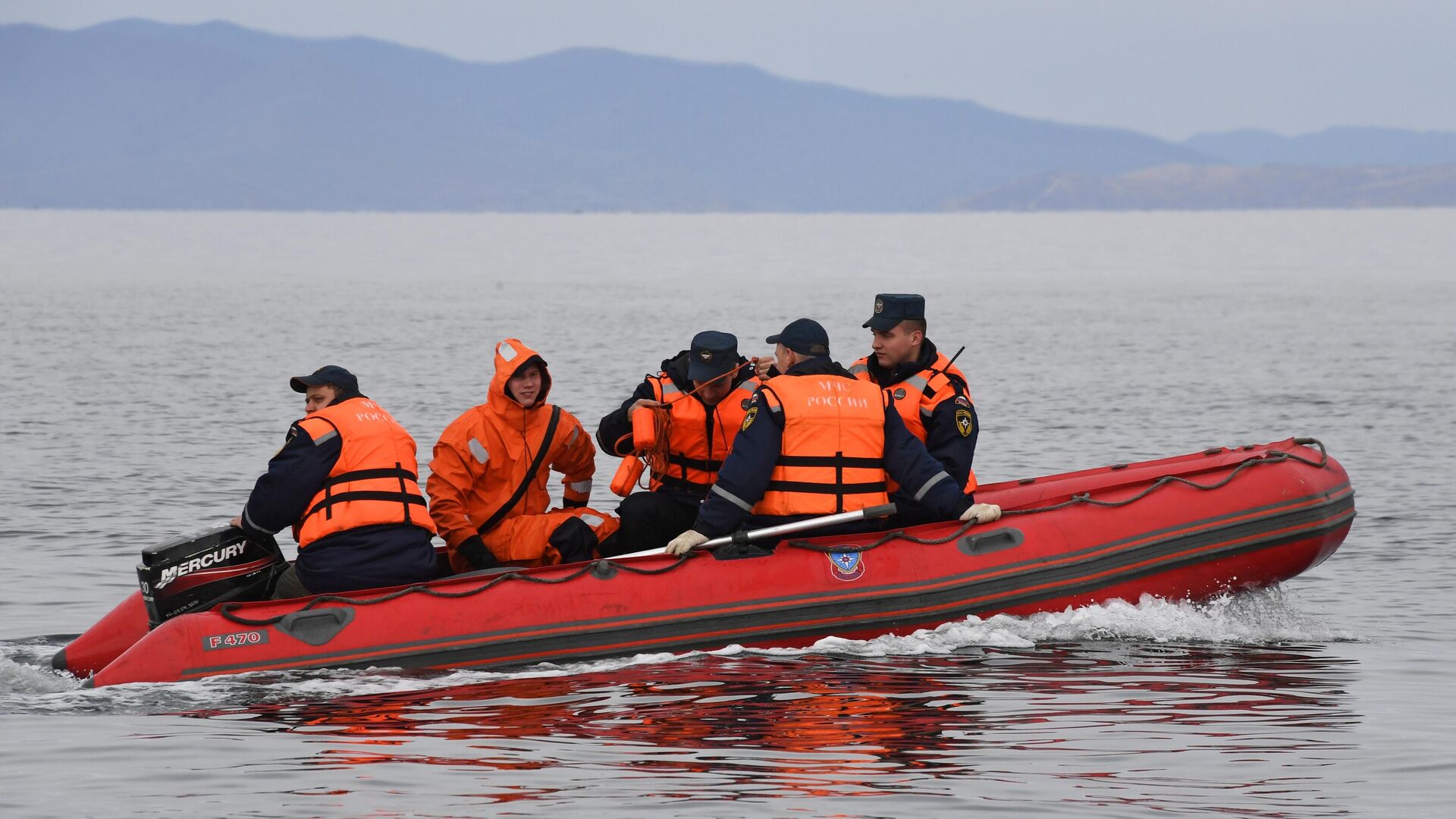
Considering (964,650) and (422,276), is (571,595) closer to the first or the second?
(964,650)

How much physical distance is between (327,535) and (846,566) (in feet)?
7.08

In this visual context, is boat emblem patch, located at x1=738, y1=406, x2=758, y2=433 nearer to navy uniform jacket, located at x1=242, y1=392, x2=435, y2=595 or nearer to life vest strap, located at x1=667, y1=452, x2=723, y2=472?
life vest strap, located at x1=667, y1=452, x2=723, y2=472

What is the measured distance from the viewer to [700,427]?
7.71 meters

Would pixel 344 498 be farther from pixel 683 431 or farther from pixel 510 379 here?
pixel 683 431

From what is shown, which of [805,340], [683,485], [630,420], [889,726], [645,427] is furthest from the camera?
[683,485]

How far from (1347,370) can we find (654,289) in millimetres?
24011

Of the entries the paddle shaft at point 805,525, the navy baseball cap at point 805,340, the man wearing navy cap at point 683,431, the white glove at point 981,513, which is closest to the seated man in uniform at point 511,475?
the man wearing navy cap at point 683,431

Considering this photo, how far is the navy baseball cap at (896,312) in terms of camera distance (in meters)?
7.58

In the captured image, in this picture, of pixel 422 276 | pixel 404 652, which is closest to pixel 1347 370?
pixel 404 652

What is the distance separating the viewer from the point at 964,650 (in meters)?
7.61

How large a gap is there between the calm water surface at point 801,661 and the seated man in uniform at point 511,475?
68 centimetres

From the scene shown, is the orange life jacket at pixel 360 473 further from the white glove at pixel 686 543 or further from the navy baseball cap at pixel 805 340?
the navy baseball cap at pixel 805 340

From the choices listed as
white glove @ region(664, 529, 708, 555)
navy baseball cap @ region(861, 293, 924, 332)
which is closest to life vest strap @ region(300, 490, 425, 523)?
white glove @ region(664, 529, 708, 555)

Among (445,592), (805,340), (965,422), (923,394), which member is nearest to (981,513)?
(965,422)
